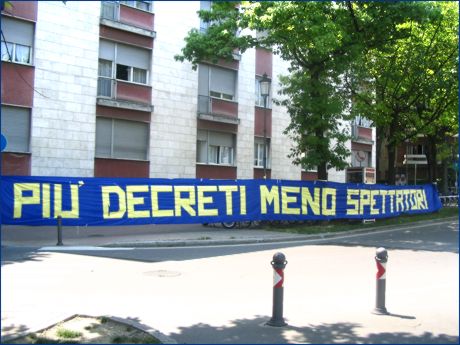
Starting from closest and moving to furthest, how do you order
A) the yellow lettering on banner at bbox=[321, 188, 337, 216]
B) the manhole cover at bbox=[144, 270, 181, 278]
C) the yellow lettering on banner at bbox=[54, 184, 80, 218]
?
the manhole cover at bbox=[144, 270, 181, 278] → the yellow lettering on banner at bbox=[54, 184, 80, 218] → the yellow lettering on banner at bbox=[321, 188, 337, 216]

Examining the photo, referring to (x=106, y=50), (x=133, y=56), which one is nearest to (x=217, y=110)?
(x=133, y=56)

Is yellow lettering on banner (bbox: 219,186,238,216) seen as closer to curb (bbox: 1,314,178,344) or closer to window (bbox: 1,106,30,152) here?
window (bbox: 1,106,30,152)

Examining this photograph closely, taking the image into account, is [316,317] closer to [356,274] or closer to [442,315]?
[442,315]

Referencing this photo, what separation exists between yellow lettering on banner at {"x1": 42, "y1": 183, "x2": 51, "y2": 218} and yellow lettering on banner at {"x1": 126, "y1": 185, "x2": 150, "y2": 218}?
102 inches

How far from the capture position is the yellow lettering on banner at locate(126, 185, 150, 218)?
17.2m

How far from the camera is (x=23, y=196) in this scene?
15.4 metres

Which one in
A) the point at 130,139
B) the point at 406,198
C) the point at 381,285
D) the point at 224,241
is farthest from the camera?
the point at 406,198

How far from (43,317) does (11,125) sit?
13833 mm

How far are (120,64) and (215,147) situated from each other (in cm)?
630

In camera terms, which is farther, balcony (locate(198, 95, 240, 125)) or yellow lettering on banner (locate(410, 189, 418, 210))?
yellow lettering on banner (locate(410, 189, 418, 210))

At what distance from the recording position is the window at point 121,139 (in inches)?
823

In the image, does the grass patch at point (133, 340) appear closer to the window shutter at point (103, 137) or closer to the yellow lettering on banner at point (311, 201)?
the yellow lettering on banner at point (311, 201)

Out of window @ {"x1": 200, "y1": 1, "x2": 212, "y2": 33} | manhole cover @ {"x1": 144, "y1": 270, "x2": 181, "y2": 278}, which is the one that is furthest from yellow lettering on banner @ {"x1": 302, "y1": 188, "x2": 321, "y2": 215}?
manhole cover @ {"x1": 144, "y1": 270, "x2": 181, "y2": 278}

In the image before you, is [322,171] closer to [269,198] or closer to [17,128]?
[269,198]
